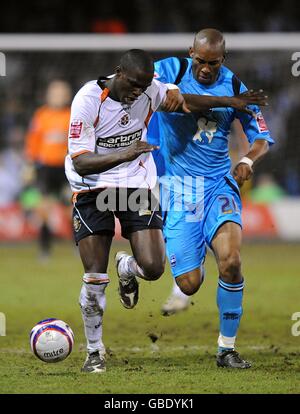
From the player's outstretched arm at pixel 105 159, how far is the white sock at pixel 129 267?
3.47 feet

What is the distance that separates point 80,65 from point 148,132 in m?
10.4

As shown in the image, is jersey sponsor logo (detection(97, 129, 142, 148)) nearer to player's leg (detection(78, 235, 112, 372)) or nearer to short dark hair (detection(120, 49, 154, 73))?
short dark hair (detection(120, 49, 154, 73))

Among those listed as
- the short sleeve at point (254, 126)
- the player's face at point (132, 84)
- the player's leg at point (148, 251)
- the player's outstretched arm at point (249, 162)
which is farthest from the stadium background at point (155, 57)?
the player's face at point (132, 84)

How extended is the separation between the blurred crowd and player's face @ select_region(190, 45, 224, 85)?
573 inches

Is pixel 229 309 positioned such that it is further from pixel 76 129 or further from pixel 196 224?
pixel 76 129

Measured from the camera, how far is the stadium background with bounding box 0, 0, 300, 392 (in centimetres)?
1017

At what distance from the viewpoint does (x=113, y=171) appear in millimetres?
6918

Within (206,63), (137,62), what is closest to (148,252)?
(137,62)

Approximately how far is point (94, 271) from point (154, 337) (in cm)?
169

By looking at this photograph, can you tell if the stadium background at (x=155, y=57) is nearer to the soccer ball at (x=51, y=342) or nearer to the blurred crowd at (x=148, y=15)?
the blurred crowd at (x=148, y=15)

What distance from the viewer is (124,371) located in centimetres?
658

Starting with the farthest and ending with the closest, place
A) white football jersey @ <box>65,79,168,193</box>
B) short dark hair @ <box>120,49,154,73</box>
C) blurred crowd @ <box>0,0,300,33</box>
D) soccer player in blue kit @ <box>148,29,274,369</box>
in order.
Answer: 1. blurred crowd @ <box>0,0,300,33</box>
2. soccer player in blue kit @ <box>148,29,274,369</box>
3. white football jersey @ <box>65,79,168,193</box>
4. short dark hair @ <box>120,49,154,73</box>

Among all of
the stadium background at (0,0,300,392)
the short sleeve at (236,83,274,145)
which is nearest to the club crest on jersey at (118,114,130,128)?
the short sleeve at (236,83,274,145)

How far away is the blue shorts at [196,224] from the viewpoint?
7.15m
